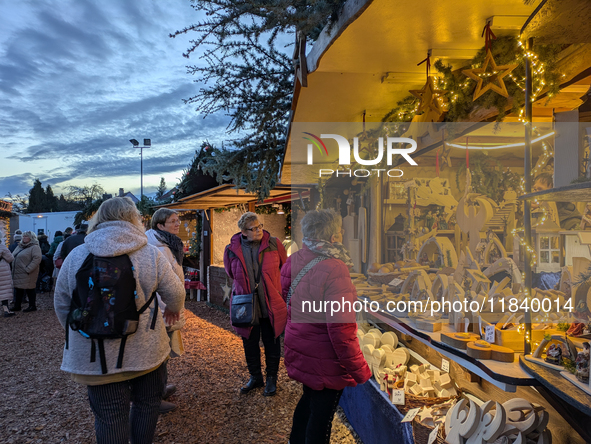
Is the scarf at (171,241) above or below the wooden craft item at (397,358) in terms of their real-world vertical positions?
above

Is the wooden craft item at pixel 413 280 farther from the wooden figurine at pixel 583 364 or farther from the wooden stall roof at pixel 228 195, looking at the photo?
the wooden stall roof at pixel 228 195

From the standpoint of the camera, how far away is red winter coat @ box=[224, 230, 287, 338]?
4.28 m

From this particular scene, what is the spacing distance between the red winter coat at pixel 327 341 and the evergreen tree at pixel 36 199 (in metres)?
60.2

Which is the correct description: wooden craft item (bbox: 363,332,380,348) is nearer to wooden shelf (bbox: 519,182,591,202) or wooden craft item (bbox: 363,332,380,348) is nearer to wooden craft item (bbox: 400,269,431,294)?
wooden craft item (bbox: 400,269,431,294)

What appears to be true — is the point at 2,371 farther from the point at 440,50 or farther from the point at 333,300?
the point at 440,50

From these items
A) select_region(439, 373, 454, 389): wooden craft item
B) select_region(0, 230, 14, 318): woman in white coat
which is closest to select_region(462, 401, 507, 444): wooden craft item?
select_region(439, 373, 454, 389): wooden craft item

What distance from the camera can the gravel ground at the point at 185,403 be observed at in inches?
142

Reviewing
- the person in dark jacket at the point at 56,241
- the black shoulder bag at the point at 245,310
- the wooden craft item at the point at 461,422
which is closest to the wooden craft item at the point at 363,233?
the black shoulder bag at the point at 245,310

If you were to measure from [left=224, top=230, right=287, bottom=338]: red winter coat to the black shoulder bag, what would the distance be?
0.22ft

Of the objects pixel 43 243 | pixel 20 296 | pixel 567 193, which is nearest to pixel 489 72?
pixel 567 193

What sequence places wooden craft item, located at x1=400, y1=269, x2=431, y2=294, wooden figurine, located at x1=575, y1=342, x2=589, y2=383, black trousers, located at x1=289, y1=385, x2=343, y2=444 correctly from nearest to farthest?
wooden figurine, located at x1=575, y1=342, x2=589, y2=383 < black trousers, located at x1=289, y1=385, x2=343, y2=444 < wooden craft item, located at x1=400, y1=269, x2=431, y2=294

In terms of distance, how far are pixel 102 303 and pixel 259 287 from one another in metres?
2.18

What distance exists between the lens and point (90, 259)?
2279 mm

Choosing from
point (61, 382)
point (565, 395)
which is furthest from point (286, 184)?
point (565, 395)
